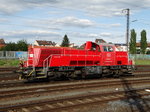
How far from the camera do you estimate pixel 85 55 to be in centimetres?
1828

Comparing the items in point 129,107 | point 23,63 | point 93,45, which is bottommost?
point 129,107

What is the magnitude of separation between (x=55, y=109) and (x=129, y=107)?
3.33m

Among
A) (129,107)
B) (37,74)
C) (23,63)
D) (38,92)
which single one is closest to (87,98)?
(129,107)

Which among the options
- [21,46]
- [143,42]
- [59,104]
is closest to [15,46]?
[21,46]

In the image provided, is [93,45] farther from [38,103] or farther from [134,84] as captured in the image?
[38,103]

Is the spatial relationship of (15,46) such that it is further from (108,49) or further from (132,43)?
(108,49)

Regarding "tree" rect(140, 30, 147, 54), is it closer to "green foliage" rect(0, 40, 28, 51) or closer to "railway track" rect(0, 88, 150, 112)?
"green foliage" rect(0, 40, 28, 51)

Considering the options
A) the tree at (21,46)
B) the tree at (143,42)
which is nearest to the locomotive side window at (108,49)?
the tree at (21,46)

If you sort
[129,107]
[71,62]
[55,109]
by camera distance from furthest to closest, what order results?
1. [71,62]
2. [129,107]
3. [55,109]

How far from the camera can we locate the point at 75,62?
58.8 ft

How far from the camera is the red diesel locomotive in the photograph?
16328 millimetres

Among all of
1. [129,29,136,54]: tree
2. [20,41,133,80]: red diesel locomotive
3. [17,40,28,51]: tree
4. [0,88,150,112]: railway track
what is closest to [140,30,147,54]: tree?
[129,29,136,54]: tree

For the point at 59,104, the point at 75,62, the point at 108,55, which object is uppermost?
the point at 108,55

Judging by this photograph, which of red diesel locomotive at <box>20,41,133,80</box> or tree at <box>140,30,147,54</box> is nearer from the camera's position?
red diesel locomotive at <box>20,41,133,80</box>
